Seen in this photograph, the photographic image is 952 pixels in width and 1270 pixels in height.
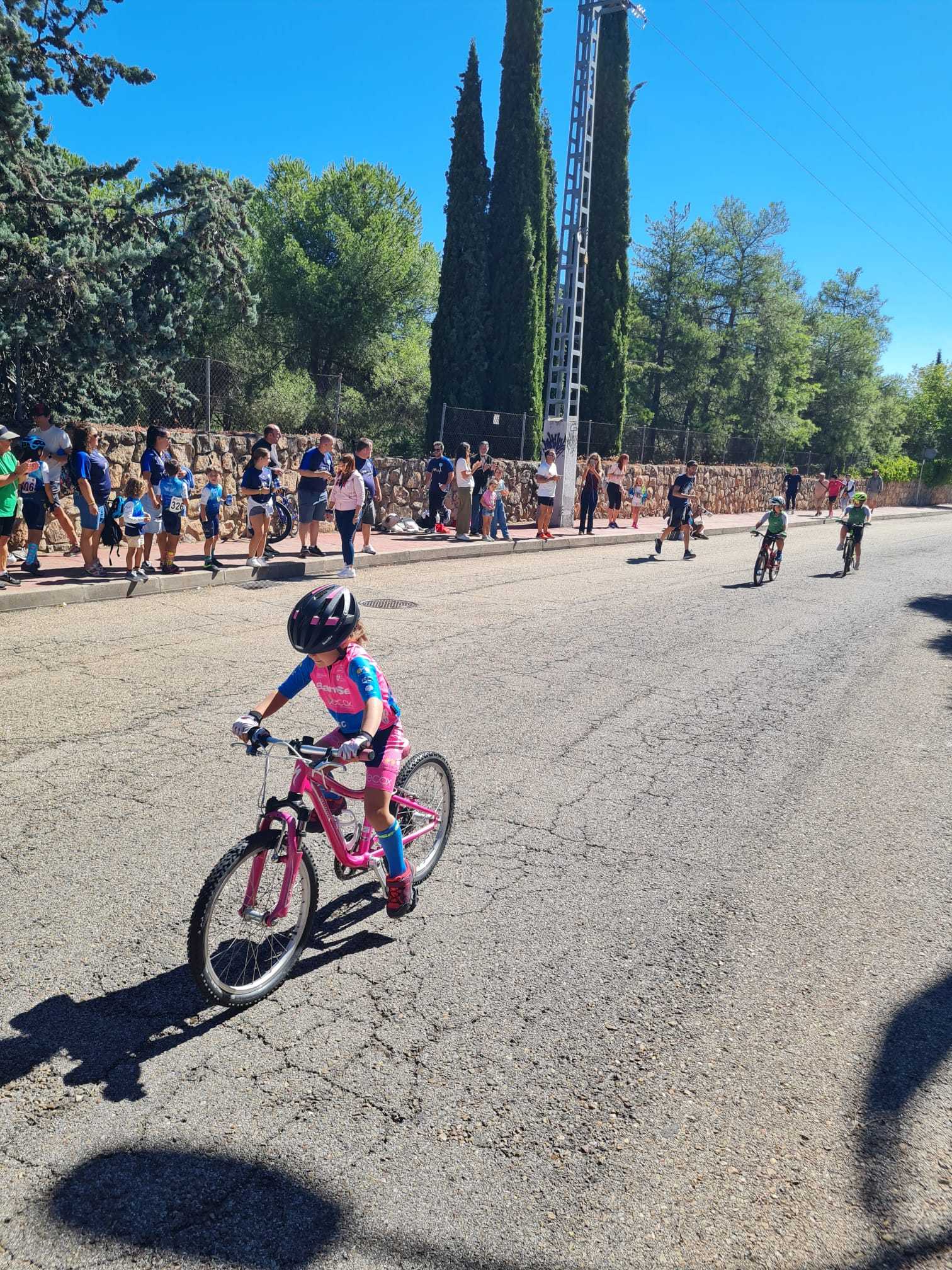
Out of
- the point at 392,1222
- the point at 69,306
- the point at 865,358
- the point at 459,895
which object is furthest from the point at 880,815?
the point at 865,358

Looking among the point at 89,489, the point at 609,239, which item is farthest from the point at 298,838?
the point at 609,239

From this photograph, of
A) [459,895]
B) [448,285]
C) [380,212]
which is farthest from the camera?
[380,212]

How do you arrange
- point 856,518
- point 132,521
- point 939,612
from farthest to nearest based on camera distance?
point 856,518, point 939,612, point 132,521

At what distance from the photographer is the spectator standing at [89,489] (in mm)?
10984

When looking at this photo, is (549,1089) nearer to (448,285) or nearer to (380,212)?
(448,285)

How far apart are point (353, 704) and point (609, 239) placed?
31184mm

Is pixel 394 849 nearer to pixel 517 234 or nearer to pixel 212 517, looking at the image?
pixel 212 517

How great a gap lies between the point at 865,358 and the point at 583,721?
51575mm

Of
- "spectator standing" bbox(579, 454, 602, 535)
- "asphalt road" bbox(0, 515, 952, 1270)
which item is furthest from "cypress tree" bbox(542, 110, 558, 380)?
"asphalt road" bbox(0, 515, 952, 1270)

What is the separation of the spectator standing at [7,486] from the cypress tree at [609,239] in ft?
76.4

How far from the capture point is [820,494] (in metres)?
44.7

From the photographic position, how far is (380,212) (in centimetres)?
3791

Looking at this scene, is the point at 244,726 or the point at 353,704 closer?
the point at 244,726

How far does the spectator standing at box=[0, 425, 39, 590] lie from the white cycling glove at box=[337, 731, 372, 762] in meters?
8.34
